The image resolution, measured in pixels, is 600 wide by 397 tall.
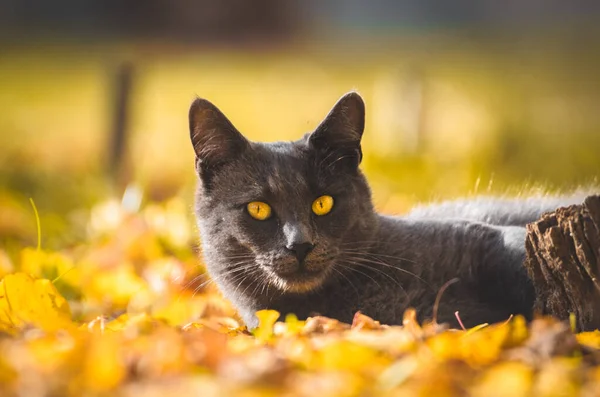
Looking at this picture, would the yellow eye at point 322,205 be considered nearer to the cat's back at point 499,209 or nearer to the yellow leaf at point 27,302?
the cat's back at point 499,209

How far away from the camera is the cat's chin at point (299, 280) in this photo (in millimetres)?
2482

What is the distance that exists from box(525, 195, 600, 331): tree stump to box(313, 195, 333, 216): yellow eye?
73cm

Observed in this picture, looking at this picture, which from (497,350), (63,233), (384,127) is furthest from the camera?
(384,127)

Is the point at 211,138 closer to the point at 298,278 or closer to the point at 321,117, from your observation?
the point at 298,278

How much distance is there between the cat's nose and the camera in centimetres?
241

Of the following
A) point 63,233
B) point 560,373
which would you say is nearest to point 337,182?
point 560,373

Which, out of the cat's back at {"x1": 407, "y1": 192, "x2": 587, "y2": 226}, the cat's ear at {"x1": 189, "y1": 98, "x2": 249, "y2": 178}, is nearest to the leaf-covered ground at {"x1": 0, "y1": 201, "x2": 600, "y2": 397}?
the cat's ear at {"x1": 189, "y1": 98, "x2": 249, "y2": 178}

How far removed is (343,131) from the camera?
2.72m

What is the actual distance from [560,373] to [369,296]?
3.76 feet

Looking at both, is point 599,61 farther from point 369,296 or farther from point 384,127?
point 369,296

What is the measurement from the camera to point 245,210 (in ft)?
8.58

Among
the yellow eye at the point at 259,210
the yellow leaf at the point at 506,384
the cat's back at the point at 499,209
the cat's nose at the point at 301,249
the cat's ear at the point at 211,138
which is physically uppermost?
the cat's ear at the point at 211,138

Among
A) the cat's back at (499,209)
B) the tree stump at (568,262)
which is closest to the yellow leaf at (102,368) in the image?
the tree stump at (568,262)

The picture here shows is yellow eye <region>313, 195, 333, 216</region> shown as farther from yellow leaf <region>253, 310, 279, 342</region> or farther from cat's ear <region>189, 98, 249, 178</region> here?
yellow leaf <region>253, 310, 279, 342</region>
